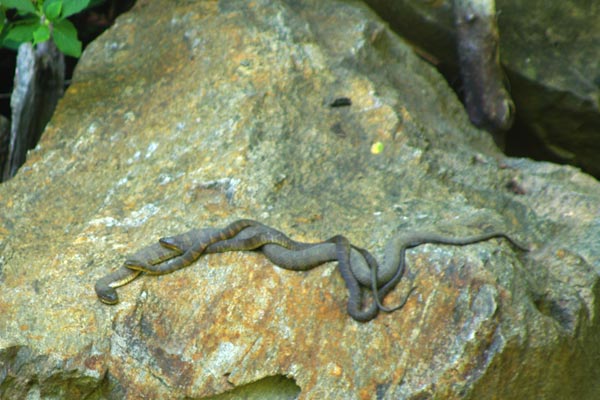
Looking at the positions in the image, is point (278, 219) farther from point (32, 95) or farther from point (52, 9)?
point (32, 95)

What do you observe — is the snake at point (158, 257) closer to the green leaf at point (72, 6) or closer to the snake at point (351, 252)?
the snake at point (351, 252)

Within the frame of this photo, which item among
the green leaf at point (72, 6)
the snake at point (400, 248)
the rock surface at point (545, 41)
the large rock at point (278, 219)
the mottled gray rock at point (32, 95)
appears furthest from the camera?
the rock surface at point (545, 41)

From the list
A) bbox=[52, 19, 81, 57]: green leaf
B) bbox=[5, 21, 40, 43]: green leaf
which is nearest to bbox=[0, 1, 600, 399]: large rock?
bbox=[52, 19, 81, 57]: green leaf

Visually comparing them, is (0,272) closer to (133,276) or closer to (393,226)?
(133,276)

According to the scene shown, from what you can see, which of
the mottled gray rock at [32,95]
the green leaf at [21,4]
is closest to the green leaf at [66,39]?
the green leaf at [21,4]

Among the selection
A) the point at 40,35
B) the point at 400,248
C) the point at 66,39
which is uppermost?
the point at 40,35

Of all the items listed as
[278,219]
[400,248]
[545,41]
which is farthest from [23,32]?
[545,41]

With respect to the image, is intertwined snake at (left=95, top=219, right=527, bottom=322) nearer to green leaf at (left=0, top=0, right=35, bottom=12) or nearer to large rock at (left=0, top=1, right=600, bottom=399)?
large rock at (left=0, top=1, right=600, bottom=399)
